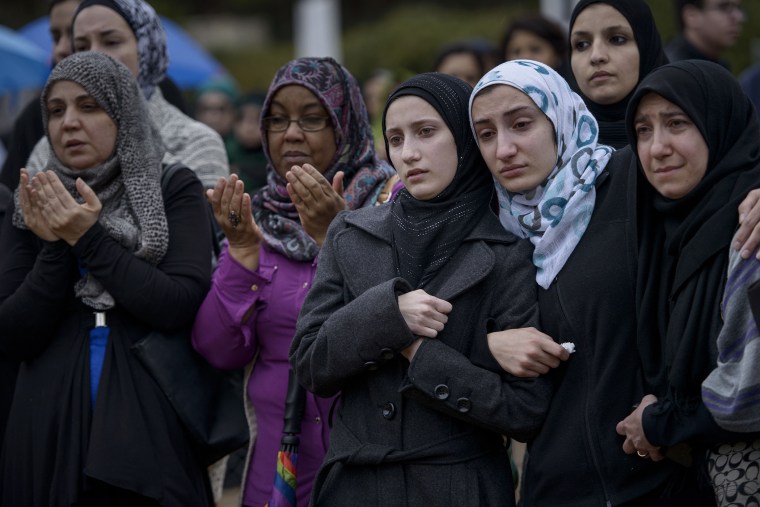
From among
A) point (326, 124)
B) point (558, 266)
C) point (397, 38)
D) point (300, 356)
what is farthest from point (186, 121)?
point (397, 38)

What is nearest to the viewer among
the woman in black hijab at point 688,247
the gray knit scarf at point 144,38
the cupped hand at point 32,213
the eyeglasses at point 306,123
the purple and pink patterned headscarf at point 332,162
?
the woman in black hijab at point 688,247

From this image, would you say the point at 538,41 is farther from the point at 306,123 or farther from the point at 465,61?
the point at 306,123

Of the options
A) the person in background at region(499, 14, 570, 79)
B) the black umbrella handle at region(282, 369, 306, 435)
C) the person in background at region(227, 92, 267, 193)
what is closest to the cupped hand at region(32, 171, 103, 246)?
the black umbrella handle at region(282, 369, 306, 435)

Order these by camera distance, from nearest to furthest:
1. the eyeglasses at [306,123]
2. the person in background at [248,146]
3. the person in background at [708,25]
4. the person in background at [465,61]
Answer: the eyeglasses at [306,123]
the person in background at [708,25]
the person in background at [465,61]
the person in background at [248,146]

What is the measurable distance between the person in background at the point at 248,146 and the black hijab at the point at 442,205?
457 cm

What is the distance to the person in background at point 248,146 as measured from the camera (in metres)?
8.38

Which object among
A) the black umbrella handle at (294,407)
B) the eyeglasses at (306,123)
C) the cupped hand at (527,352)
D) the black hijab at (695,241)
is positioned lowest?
the black umbrella handle at (294,407)

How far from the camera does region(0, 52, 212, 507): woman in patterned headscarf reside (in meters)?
3.93

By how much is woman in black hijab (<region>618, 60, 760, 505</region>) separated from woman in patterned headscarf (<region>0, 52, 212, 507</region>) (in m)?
1.64

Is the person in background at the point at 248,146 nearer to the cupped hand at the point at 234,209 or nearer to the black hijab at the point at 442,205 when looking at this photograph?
the cupped hand at the point at 234,209

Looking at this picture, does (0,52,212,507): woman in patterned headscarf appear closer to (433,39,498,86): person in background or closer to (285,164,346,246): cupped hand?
(285,164,346,246): cupped hand

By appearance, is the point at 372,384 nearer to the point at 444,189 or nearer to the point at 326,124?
the point at 444,189

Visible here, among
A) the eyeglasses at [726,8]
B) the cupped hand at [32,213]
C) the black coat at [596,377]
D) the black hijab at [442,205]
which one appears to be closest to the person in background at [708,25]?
the eyeglasses at [726,8]

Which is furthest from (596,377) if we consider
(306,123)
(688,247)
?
(306,123)
